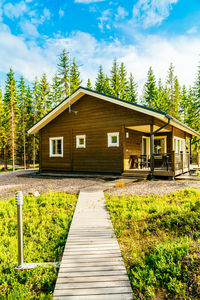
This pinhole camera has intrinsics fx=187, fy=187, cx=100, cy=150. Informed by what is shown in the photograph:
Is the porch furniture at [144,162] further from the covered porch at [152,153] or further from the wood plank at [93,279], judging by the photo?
the wood plank at [93,279]

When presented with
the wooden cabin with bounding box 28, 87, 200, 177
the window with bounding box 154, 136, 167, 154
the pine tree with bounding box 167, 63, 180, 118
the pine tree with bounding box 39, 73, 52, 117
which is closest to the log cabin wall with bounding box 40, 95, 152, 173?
the wooden cabin with bounding box 28, 87, 200, 177

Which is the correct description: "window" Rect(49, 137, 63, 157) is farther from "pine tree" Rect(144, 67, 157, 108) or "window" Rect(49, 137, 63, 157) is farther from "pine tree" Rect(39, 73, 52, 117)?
"pine tree" Rect(144, 67, 157, 108)

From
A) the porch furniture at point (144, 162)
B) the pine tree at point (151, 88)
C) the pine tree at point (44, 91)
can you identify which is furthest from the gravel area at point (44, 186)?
the pine tree at point (151, 88)

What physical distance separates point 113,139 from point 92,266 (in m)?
9.55

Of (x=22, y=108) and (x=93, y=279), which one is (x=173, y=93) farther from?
(x=93, y=279)

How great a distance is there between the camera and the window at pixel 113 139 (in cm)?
1166

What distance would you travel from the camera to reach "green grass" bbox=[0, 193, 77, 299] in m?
2.62

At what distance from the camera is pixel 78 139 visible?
1322 centimetres

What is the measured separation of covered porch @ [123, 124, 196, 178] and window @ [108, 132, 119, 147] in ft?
1.65

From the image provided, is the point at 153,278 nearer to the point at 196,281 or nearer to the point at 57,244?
the point at 196,281

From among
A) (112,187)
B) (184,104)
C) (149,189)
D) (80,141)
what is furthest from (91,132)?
(184,104)

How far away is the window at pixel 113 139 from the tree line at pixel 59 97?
17972 mm

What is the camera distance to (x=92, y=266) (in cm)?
277

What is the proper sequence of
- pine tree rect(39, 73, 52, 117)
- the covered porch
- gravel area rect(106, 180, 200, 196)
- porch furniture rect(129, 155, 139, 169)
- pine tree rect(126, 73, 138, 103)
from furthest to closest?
pine tree rect(126, 73, 138, 103), pine tree rect(39, 73, 52, 117), porch furniture rect(129, 155, 139, 169), the covered porch, gravel area rect(106, 180, 200, 196)
